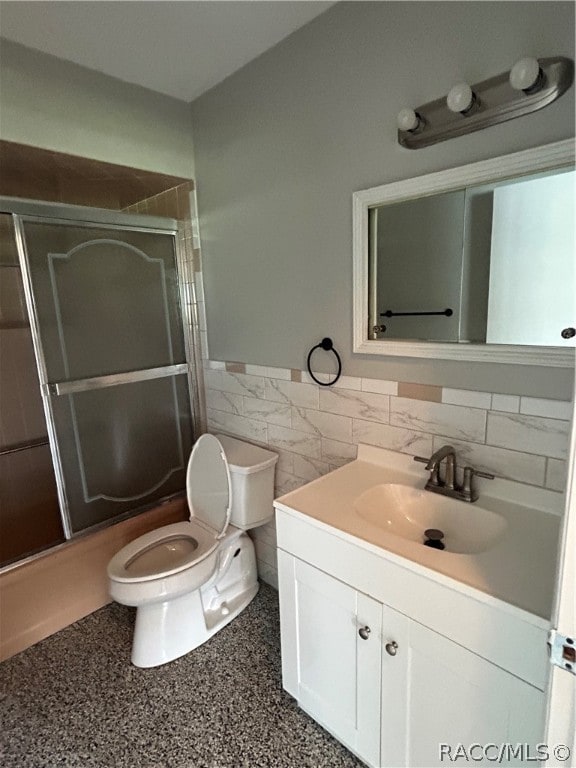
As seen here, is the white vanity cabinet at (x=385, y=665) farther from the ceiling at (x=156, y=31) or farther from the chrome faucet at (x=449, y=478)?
the ceiling at (x=156, y=31)

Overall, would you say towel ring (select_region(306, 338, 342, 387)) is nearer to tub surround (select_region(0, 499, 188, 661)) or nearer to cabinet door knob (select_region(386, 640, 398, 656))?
cabinet door knob (select_region(386, 640, 398, 656))

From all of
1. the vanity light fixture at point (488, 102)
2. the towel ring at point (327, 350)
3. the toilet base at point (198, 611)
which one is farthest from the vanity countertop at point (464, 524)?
the vanity light fixture at point (488, 102)

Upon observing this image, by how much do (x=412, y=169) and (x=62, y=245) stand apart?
152 cm

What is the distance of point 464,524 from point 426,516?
126mm

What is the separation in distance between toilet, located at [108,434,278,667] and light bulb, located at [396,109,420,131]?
1.42 m

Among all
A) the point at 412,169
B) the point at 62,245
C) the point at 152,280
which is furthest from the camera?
the point at 152,280

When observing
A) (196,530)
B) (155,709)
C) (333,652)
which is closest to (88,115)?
(196,530)

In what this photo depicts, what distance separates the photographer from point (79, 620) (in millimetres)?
2096

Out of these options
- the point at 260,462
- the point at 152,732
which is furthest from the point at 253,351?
the point at 152,732

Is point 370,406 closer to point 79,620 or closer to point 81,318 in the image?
point 81,318

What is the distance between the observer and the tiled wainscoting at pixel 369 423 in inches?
48.3

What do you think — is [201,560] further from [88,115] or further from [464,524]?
[88,115]

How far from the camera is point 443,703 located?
3.49 ft

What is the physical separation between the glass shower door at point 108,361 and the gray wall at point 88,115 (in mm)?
322
